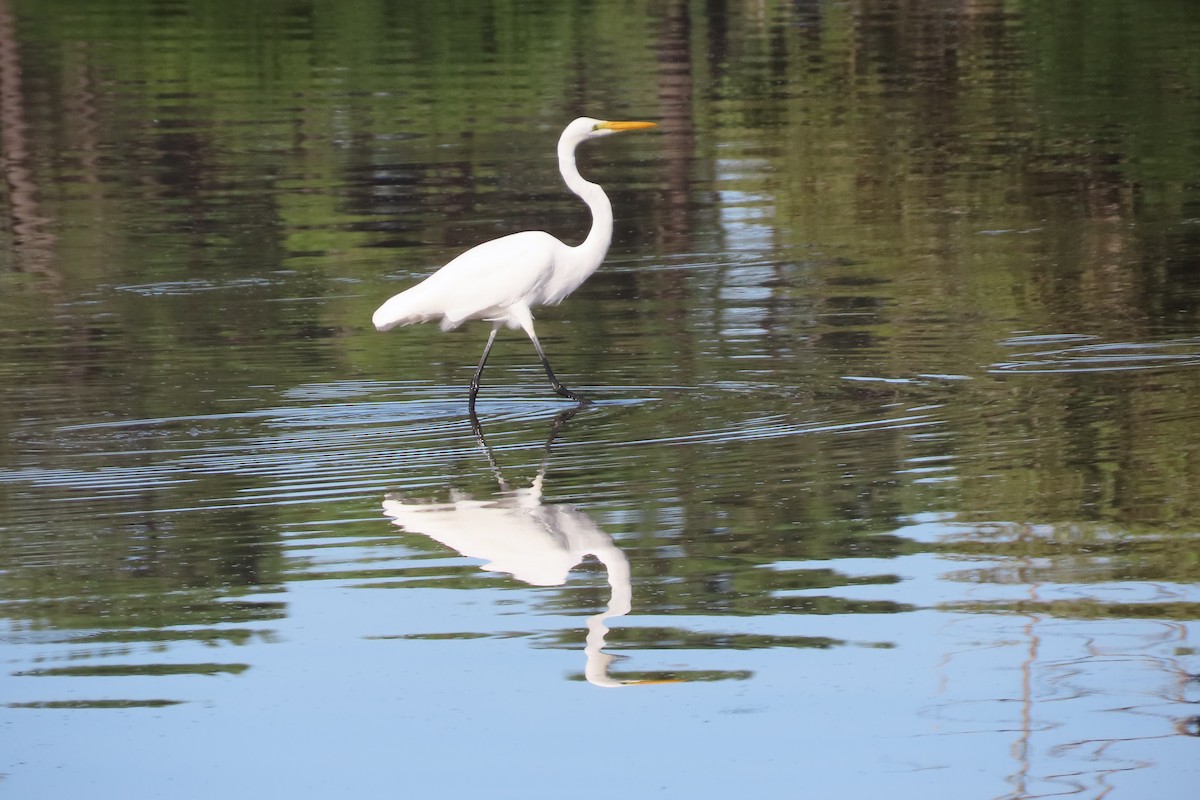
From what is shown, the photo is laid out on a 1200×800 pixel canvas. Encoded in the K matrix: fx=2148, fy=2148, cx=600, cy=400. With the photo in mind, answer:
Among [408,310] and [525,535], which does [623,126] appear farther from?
[525,535]

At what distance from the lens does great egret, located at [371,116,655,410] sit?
11.6 m

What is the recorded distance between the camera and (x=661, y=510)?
8648 millimetres

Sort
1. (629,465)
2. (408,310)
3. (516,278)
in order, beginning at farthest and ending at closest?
(408,310)
(516,278)
(629,465)

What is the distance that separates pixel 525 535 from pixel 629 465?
55.0 inches

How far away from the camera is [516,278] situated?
1159 cm

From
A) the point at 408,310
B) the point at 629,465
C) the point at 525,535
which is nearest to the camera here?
the point at 525,535

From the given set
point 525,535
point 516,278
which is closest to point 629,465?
point 525,535

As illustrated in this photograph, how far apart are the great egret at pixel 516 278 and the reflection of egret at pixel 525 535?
2.29 meters

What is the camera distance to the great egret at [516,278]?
11586mm

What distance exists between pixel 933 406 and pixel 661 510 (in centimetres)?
254

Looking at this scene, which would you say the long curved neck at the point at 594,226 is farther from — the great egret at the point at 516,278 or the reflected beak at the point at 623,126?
the reflected beak at the point at 623,126

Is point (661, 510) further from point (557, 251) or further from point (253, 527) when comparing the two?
point (557, 251)

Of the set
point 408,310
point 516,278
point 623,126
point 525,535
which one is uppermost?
point 623,126

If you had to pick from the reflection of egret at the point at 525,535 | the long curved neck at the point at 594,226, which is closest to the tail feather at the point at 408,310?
the long curved neck at the point at 594,226
